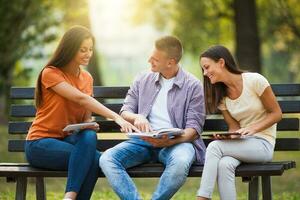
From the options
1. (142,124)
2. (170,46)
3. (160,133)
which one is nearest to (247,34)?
(170,46)

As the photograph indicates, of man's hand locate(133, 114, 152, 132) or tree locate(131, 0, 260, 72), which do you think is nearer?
man's hand locate(133, 114, 152, 132)

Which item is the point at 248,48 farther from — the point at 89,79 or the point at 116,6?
the point at 116,6

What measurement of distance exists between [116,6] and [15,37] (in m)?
26.3

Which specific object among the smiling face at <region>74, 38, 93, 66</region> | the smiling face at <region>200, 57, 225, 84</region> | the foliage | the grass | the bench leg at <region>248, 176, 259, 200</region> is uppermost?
the foliage

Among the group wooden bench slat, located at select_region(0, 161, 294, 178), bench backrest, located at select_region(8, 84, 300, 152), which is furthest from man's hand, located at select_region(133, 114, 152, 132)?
bench backrest, located at select_region(8, 84, 300, 152)

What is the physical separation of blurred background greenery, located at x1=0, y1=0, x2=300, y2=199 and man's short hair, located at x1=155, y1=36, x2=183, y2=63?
88.1 inches

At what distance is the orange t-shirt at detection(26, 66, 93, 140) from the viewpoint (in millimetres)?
6824

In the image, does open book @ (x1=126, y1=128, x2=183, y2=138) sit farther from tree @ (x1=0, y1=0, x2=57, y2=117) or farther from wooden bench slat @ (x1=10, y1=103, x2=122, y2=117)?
tree @ (x1=0, y1=0, x2=57, y2=117)

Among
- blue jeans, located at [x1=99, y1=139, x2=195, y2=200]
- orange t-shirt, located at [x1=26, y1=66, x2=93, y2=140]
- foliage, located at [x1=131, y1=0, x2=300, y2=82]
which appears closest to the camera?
blue jeans, located at [x1=99, y1=139, x2=195, y2=200]

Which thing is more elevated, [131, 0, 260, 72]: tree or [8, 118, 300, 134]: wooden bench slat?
[131, 0, 260, 72]: tree

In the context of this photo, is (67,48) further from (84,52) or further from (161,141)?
(161,141)

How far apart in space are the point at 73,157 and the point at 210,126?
4.43 ft

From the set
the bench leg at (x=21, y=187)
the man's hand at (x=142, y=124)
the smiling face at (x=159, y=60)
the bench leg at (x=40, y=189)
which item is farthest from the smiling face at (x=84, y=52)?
the bench leg at (x=40, y=189)

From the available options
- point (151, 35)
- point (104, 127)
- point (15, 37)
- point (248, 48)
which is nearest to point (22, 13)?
point (15, 37)
